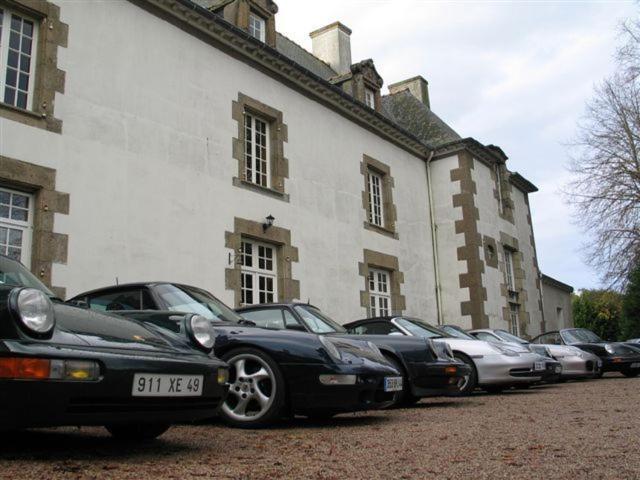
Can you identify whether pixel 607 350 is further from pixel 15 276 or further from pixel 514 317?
pixel 15 276

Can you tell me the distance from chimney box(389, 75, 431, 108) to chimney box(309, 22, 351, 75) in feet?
14.6

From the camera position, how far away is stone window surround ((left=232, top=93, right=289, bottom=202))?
11.9 m

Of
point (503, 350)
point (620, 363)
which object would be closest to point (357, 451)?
point (503, 350)

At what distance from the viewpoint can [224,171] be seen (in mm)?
11438

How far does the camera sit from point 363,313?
14617mm

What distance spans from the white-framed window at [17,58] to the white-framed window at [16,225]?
4.37 ft

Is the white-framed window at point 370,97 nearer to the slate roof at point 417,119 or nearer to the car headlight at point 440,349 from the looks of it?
the slate roof at point 417,119

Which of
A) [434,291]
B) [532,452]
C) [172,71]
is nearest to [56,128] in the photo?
[172,71]

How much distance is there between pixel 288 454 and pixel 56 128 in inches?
271

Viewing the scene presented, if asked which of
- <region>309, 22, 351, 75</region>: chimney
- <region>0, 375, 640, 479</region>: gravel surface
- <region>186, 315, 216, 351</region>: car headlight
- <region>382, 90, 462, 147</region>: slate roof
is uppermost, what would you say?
<region>309, 22, 351, 75</region>: chimney

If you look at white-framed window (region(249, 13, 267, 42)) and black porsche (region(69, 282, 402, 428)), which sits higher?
white-framed window (region(249, 13, 267, 42))

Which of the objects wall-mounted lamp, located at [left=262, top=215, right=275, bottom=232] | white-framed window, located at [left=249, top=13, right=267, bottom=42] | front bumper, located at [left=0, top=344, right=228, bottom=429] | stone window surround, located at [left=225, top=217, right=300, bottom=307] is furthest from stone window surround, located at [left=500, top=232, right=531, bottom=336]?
front bumper, located at [left=0, top=344, right=228, bottom=429]

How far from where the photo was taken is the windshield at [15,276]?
12.5 feet

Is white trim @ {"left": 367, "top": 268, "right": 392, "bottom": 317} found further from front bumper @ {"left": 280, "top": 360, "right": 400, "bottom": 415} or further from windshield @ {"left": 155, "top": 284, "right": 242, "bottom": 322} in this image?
front bumper @ {"left": 280, "top": 360, "right": 400, "bottom": 415}
